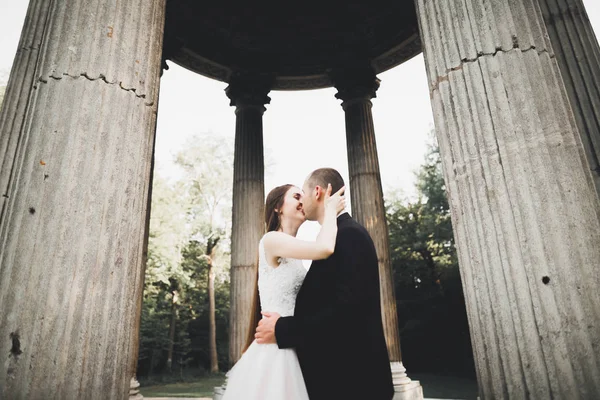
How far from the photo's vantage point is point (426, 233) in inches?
3440

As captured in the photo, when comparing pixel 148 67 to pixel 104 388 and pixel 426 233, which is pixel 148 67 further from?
pixel 426 233

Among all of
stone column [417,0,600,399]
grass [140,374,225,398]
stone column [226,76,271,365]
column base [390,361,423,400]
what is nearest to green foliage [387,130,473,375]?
grass [140,374,225,398]

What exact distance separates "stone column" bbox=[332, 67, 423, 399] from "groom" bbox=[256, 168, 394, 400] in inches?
884

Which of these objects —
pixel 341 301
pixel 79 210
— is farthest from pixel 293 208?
pixel 79 210

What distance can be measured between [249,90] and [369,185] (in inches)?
664

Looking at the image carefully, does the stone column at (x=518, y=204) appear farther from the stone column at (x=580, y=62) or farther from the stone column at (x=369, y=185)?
the stone column at (x=369, y=185)

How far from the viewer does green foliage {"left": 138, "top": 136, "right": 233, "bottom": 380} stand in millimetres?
81312

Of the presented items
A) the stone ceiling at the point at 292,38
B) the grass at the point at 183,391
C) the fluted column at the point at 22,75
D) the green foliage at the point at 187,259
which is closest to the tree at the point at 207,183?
the green foliage at the point at 187,259

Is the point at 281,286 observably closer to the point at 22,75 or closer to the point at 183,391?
the point at 22,75

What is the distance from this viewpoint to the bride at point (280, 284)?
9.35 meters

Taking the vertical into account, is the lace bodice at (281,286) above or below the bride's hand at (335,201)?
below

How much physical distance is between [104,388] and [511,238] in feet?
35.3

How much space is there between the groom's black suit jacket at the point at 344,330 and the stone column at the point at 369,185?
73.6 ft

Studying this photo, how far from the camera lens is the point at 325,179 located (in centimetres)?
1098
